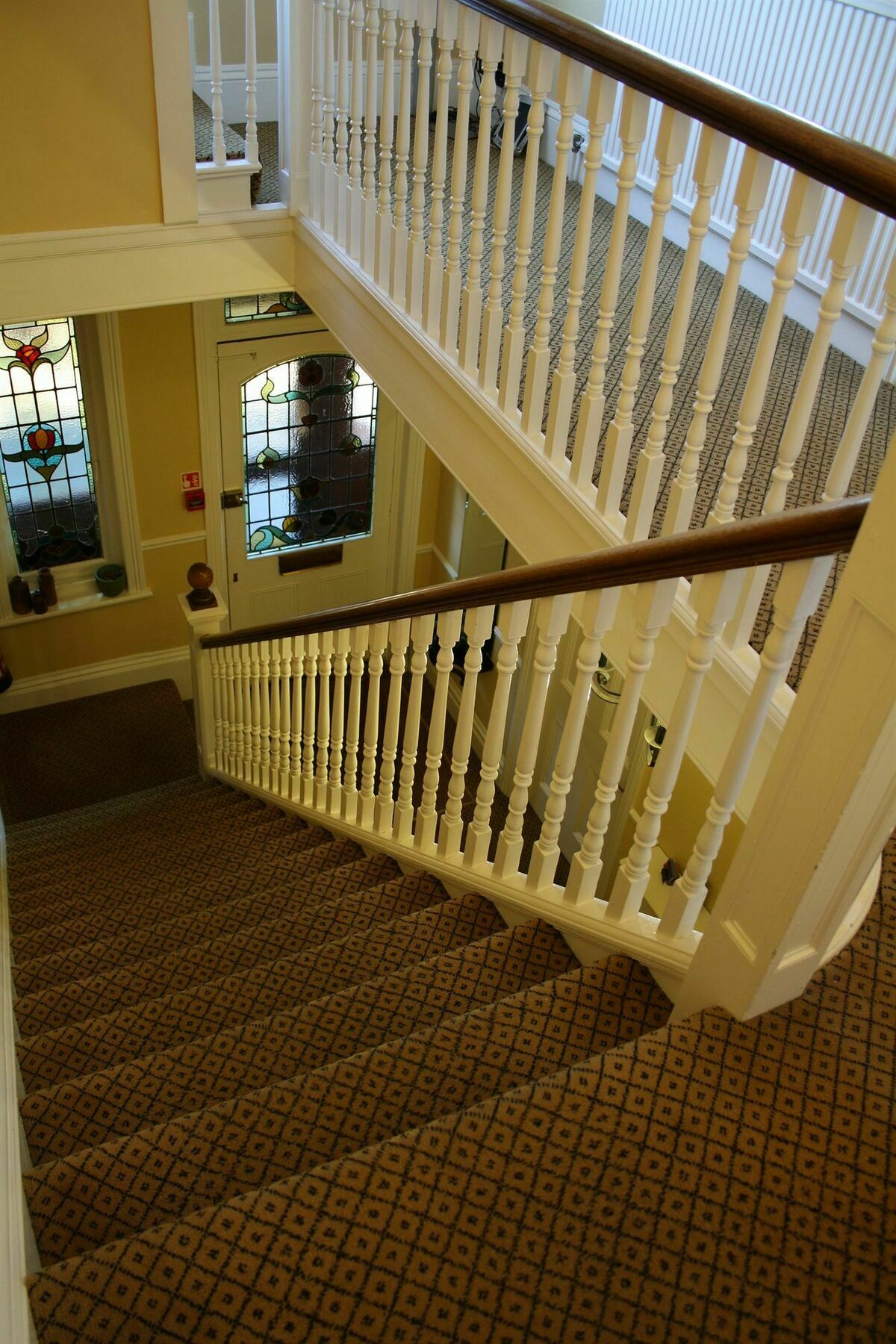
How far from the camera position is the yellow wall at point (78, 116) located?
3363 mm

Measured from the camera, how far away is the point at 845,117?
11.5 ft

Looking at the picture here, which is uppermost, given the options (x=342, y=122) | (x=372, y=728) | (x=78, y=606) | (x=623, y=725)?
(x=342, y=122)

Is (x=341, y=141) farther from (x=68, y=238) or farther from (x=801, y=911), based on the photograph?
(x=801, y=911)

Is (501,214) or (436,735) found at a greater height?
(501,214)

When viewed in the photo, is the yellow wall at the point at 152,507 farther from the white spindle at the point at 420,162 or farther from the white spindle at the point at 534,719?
the white spindle at the point at 534,719

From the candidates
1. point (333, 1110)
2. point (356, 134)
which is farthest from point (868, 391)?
point (356, 134)

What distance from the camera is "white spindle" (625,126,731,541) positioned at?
1764 mm

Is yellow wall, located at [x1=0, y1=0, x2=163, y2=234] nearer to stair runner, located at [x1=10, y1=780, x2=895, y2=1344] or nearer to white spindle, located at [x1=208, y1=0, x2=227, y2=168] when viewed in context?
white spindle, located at [x1=208, y1=0, x2=227, y2=168]

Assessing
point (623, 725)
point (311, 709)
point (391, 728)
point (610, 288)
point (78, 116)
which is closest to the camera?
point (623, 725)

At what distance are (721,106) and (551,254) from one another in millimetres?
667

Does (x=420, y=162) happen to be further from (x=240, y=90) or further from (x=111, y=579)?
(x=111, y=579)

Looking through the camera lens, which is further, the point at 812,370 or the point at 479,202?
the point at 479,202

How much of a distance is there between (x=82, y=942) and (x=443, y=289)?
202 centimetres

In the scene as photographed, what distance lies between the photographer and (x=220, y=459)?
19.8 feet
